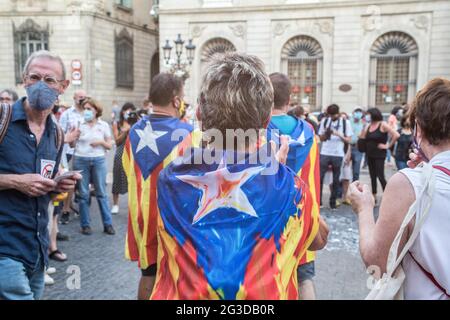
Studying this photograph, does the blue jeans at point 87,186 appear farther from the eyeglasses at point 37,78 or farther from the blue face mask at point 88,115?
the eyeglasses at point 37,78

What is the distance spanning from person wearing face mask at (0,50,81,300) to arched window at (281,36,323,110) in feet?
71.2

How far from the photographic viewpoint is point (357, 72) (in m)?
22.9

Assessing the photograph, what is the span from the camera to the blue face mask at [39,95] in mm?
2682

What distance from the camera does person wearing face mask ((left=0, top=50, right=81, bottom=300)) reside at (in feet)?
8.16

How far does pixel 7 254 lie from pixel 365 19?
22.9 meters

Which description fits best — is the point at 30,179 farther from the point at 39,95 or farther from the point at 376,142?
the point at 376,142

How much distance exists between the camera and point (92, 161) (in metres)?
6.48

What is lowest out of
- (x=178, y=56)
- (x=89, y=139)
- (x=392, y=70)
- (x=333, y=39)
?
(x=89, y=139)

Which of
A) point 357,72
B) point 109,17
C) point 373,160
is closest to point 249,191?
point 373,160

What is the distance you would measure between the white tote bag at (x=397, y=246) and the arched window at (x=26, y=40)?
26954 mm

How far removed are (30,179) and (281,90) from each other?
1881 millimetres

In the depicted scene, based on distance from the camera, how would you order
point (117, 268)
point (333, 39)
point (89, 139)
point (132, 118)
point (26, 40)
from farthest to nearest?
point (26, 40) < point (333, 39) < point (132, 118) < point (89, 139) < point (117, 268)

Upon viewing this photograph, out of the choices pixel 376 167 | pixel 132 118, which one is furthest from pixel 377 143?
pixel 132 118
